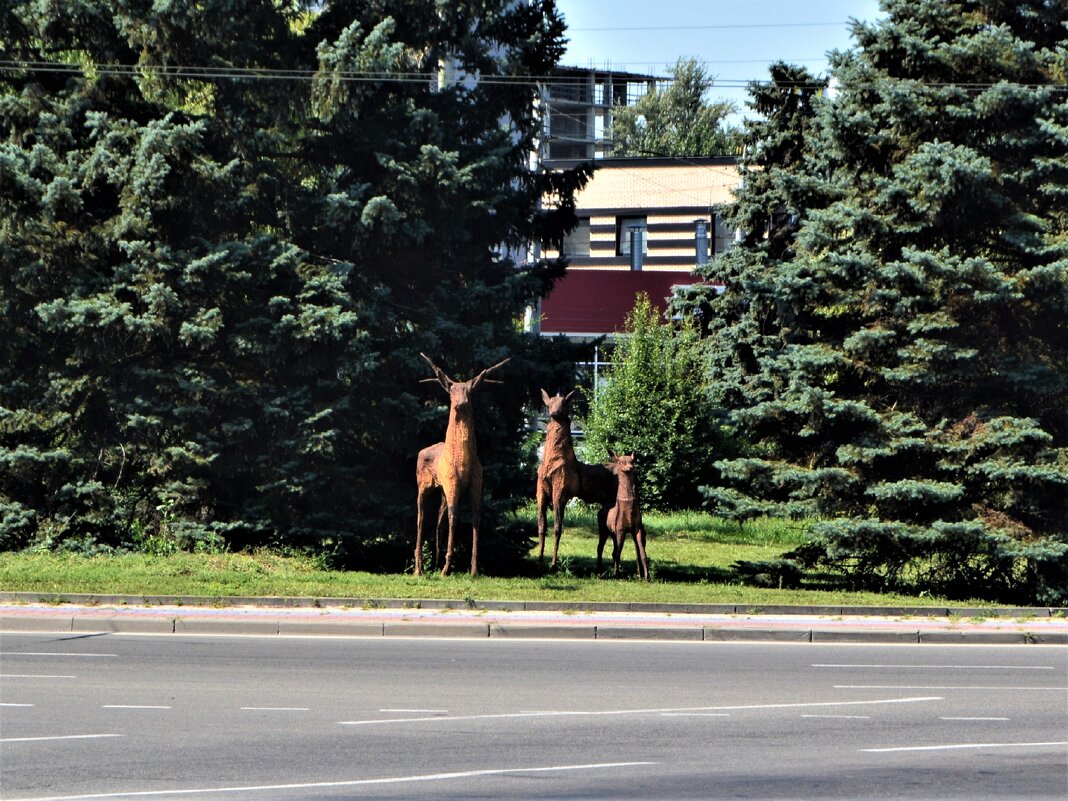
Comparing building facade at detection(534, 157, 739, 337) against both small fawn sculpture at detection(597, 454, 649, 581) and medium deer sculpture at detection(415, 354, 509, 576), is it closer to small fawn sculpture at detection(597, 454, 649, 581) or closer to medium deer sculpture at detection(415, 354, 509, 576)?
small fawn sculpture at detection(597, 454, 649, 581)

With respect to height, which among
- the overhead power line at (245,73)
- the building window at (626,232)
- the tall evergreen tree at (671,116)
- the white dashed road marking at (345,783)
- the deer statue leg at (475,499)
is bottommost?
the white dashed road marking at (345,783)

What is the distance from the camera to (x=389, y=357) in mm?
23219

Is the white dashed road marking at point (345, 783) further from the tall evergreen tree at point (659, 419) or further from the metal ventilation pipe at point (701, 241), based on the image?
the metal ventilation pipe at point (701, 241)

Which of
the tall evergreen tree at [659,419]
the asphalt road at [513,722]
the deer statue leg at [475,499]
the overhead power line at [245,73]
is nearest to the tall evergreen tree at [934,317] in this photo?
the overhead power line at [245,73]

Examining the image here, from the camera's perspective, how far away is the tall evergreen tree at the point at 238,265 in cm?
2250

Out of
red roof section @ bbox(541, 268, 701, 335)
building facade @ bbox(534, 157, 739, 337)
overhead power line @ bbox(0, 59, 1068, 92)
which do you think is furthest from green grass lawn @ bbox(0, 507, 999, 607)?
building facade @ bbox(534, 157, 739, 337)

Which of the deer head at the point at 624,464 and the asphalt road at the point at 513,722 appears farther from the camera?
the deer head at the point at 624,464

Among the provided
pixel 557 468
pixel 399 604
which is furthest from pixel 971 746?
pixel 557 468

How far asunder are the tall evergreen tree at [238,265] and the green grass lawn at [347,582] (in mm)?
1061

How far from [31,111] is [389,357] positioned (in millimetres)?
7008

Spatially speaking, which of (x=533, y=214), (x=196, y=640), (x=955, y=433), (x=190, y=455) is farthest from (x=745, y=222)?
(x=196, y=640)

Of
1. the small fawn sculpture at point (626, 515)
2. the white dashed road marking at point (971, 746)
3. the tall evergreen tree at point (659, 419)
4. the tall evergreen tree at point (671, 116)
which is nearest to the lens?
the white dashed road marking at point (971, 746)

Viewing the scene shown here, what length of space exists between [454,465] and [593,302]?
34.2m

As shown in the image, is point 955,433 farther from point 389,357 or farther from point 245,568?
point 245,568
